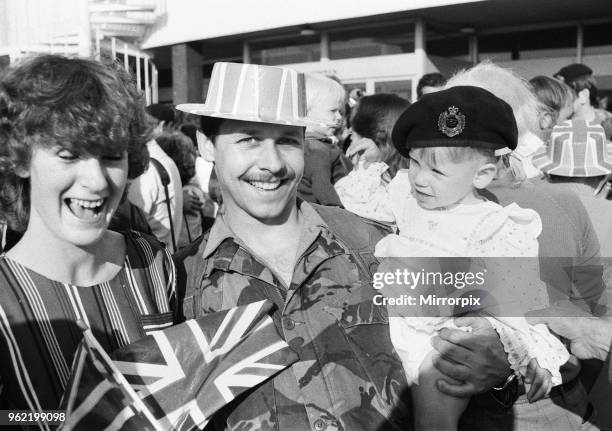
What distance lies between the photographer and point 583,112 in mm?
5570

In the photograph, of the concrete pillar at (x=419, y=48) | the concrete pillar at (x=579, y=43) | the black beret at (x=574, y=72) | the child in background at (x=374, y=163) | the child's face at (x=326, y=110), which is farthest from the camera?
the concrete pillar at (x=419, y=48)

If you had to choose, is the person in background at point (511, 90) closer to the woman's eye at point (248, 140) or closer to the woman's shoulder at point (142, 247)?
the woman's eye at point (248, 140)

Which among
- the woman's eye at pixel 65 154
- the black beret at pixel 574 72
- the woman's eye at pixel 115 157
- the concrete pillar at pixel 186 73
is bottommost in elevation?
the woman's eye at pixel 115 157

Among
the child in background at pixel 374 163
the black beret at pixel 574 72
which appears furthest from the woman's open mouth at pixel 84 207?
the black beret at pixel 574 72

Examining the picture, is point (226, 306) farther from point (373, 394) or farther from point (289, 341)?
point (373, 394)

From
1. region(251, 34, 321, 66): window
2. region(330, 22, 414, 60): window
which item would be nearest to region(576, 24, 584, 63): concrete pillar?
region(330, 22, 414, 60): window

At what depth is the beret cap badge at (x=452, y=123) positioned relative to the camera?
2.04m

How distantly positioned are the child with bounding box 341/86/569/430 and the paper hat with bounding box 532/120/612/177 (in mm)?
1084

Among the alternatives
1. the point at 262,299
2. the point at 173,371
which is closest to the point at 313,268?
the point at 262,299

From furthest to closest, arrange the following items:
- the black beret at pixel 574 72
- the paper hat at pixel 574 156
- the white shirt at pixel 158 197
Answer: the black beret at pixel 574 72 < the white shirt at pixel 158 197 < the paper hat at pixel 574 156

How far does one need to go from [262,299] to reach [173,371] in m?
0.36

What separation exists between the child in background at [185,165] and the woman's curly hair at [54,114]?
3609mm

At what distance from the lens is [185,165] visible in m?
5.68

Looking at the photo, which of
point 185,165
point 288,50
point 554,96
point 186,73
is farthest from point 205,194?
point 186,73
